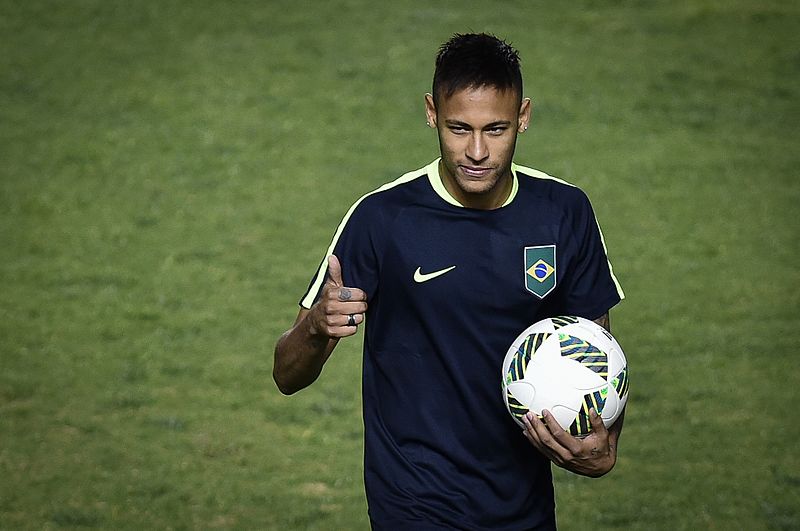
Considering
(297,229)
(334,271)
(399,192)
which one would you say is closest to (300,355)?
(334,271)

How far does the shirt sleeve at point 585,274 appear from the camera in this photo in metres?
4.55

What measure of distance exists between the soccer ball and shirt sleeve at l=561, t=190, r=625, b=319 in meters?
0.21

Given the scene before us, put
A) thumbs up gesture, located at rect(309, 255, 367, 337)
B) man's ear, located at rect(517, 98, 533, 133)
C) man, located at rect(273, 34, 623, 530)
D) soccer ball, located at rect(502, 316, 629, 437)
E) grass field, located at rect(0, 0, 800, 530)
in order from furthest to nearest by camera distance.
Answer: grass field, located at rect(0, 0, 800, 530) → man's ear, located at rect(517, 98, 533, 133) → man, located at rect(273, 34, 623, 530) → soccer ball, located at rect(502, 316, 629, 437) → thumbs up gesture, located at rect(309, 255, 367, 337)

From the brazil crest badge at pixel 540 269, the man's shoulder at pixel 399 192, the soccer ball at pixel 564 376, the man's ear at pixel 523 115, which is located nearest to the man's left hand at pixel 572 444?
the soccer ball at pixel 564 376

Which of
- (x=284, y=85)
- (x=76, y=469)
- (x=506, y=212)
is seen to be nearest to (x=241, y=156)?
(x=284, y=85)

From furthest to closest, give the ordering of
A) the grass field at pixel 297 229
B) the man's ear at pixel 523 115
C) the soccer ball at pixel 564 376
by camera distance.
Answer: the grass field at pixel 297 229 < the man's ear at pixel 523 115 < the soccer ball at pixel 564 376

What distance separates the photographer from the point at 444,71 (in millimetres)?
4375

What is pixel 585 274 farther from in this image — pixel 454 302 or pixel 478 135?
pixel 478 135

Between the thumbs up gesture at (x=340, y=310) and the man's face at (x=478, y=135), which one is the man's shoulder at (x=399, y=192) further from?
the thumbs up gesture at (x=340, y=310)

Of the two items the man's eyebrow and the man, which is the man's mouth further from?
the man's eyebrow

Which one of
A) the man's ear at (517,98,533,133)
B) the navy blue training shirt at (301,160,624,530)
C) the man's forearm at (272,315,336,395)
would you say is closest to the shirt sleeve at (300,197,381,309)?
the navy blue training shirt at (301,160,624,530)

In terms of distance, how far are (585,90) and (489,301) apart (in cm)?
910

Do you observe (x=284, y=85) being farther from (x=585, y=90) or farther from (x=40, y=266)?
(x=40, y=266)

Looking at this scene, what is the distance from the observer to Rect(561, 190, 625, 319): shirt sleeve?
4547mm
